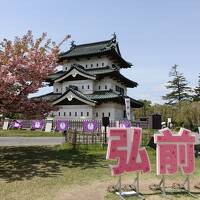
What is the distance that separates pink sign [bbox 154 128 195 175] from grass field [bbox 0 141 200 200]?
81 cm

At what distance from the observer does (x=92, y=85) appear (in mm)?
39562

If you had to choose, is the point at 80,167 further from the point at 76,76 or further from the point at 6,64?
the point at 76,76

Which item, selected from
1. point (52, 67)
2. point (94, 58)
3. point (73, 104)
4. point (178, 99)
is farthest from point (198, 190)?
point (178, 99)

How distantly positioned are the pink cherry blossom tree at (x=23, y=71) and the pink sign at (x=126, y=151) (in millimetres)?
5799

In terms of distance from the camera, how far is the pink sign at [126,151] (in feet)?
26.1

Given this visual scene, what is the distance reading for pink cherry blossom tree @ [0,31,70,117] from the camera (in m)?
12.1

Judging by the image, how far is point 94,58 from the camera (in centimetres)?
4175

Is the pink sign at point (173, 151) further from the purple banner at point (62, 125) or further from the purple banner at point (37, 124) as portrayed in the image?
the purple banner at point (37, 124)

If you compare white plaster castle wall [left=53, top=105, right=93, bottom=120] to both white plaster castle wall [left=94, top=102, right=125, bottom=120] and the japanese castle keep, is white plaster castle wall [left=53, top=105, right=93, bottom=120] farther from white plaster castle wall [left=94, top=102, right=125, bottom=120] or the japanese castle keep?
white plaster castle wall [left=94, top=102, right=125, bottom=120]

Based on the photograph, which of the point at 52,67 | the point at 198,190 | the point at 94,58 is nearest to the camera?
the point at 198,190

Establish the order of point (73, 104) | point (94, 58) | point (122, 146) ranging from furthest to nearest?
point (94, 58) → point (73, 104) → point (122, 146)

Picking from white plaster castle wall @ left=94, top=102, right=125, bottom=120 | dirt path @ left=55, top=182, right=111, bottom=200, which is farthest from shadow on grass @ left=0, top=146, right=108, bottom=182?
white plaster castle wall @ left=94, top=102, right=125, bottom=120

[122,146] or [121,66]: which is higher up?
[121,66]

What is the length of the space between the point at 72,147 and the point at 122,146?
10798 mm
